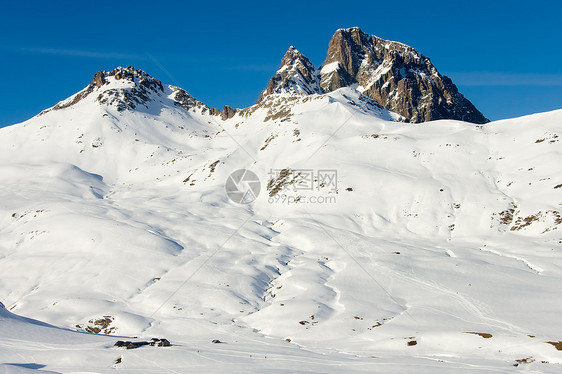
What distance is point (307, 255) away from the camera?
2116 inches

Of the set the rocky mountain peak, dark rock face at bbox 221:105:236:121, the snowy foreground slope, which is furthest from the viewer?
dark rock face at bbox 221:105:236:121

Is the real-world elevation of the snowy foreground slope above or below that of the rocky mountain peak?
below

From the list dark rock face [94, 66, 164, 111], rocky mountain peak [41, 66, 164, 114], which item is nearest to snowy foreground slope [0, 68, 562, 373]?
dark rock face [94, 66, 164, 111]

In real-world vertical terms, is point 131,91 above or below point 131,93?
above

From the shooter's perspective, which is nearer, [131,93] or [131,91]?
[131,93]

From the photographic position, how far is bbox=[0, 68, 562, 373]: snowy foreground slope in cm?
2481

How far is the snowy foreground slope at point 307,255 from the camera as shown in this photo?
2481 cm

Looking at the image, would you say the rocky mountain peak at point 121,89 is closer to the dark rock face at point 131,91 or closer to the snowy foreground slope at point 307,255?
the dark rock face at point 131,91

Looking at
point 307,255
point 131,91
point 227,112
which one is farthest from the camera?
point 227,112

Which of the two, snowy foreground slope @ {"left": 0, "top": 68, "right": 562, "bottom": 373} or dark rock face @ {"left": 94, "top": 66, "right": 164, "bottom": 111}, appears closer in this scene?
snowy foreground slope @ {"left": 0, "top": 68, "right": 562, "bottom": 373}

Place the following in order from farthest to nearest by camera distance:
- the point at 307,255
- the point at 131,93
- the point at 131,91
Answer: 1. the point at 131,91
2. the point at 131,93
3. the point at 307,255

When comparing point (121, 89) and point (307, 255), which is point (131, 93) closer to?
point (121, 89)

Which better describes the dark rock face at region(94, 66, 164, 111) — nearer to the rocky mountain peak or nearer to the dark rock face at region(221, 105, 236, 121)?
the rocky mountain peak

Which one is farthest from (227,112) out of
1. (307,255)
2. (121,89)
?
(307,255)
